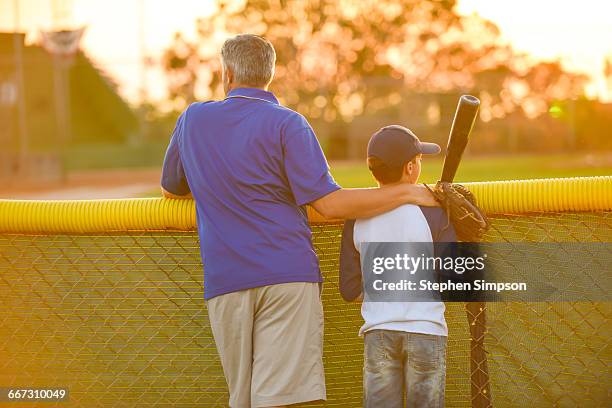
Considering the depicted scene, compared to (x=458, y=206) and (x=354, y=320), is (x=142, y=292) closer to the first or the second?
(x=354, y=320)

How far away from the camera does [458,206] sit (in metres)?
2.81

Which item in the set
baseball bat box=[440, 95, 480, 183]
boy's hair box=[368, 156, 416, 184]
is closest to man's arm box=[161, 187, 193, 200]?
boy's hair box=[368, 156, 416, 184]

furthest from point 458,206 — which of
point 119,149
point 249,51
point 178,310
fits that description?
point 119,149

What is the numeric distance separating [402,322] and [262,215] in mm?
541

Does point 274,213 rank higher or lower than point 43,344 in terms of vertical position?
higher

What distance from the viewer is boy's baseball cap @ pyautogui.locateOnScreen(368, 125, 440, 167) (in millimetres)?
2857

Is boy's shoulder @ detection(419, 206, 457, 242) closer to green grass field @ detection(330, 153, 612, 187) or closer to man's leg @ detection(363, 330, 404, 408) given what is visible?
man's leg @ detection(363, 330, 404, 408)

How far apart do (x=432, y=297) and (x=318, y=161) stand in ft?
1.85

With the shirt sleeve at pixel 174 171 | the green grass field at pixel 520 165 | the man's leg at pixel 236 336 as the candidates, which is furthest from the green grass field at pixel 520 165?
the man's leg at pixel 236 336

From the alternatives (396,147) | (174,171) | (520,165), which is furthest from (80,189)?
(396,147)

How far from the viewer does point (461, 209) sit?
9.22 ft

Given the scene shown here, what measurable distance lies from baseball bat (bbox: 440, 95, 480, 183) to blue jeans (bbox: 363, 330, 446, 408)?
1.70 feet

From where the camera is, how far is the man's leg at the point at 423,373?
279 centimetres

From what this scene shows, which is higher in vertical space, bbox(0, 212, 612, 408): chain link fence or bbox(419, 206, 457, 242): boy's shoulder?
bbox(419, 206, 457, 242): boy's shoulder
